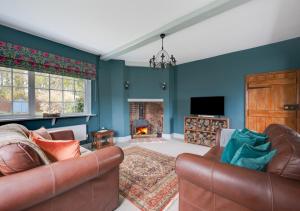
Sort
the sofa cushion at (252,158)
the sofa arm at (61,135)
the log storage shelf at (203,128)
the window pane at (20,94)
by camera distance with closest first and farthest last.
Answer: the sofa cushion at (252,158)
the sofa arm at (61,135)
the window pane at (20,94)
the log storage shelf at (203,128)

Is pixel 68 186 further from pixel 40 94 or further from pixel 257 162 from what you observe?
pixel 40 94

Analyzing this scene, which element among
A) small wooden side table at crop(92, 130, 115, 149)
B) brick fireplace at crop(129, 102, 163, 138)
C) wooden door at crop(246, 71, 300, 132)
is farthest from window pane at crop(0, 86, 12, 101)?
wooden door at crop(246, 71, 300, 132)

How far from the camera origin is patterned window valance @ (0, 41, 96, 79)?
8.13ft

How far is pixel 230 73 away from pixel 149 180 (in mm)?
3452

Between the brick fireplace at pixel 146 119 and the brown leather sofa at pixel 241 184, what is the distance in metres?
3.68

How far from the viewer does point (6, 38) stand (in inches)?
98.8

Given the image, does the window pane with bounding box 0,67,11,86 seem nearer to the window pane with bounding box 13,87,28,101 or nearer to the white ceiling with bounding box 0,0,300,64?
the window pane with bounding box 13,87,28,101

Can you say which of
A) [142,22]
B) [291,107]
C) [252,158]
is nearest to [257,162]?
[252,158]

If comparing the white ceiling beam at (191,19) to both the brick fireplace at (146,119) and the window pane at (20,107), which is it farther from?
the window pane at (20,107)

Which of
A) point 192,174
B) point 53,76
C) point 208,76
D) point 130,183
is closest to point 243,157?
point 192,174

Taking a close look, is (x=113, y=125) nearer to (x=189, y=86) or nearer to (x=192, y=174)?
(x=189, y=86)

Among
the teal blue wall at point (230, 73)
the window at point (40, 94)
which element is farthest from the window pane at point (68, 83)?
the teal blue wall at point (230, 73)

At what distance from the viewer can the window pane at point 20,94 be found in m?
2.71

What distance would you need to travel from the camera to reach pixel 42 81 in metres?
3.08
